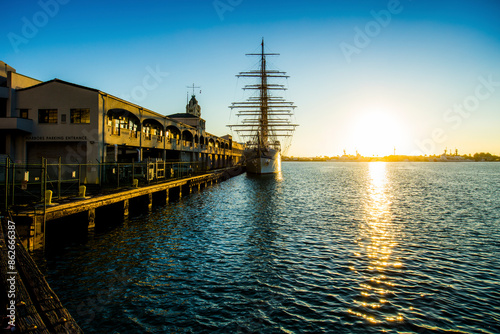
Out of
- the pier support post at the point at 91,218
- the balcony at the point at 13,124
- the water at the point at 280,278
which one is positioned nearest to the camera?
the water at the point at 280,278

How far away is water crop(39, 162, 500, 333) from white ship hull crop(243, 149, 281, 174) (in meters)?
53.1

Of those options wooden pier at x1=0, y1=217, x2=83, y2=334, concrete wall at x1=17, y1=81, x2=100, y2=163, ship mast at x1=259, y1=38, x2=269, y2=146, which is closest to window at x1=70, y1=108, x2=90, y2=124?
concrete wall at x1=17, y1=81, x2=100, y2=163

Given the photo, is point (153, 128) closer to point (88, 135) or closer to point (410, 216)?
point (88, 135)

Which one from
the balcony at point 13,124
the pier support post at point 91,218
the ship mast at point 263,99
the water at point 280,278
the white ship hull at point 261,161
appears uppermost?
the ship mast at point 263,99

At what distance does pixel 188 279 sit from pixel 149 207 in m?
15.7

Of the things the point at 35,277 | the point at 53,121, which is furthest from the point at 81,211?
the point at 53,121

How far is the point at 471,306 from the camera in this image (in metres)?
8.90

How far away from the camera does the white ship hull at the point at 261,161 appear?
73000 millimetres

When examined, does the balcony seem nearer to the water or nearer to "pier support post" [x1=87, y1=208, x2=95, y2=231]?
the water

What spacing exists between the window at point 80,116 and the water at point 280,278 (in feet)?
44.2

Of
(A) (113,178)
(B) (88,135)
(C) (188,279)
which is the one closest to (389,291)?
(C) (188,279)

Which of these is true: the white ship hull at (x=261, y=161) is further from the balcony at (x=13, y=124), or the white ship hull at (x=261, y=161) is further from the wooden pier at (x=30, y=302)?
the wooden pier at (x=30, y=302)

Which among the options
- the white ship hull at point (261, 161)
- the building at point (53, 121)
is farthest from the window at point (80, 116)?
the white ship hull at point (261, 161)

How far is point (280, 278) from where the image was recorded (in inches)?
428
